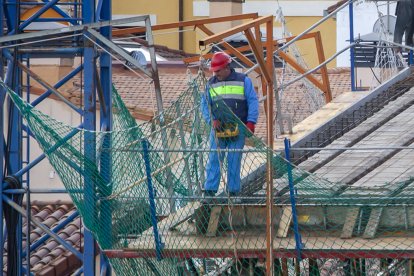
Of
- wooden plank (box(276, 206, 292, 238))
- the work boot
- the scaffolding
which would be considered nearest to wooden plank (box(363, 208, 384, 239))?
the scaffolding

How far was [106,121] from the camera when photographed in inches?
696

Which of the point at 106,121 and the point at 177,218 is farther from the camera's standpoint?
the point at 106,121

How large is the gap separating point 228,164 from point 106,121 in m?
2.35

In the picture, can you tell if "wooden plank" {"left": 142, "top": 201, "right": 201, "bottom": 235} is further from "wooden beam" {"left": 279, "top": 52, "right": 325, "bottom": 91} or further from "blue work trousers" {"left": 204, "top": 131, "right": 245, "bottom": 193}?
"wooden beam" {"left": 279, "top": 52, "right": 325, "bottom": 91}

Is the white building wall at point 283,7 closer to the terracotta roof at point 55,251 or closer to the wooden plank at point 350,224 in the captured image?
the terracotta roof at point 55,251

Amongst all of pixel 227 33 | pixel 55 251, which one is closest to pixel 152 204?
pixel 227 33

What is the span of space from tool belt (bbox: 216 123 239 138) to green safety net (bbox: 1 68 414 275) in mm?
94

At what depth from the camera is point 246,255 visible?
15766 millimetres

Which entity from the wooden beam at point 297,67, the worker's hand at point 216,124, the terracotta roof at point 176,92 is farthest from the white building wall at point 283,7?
the worker's hand at point 216,124

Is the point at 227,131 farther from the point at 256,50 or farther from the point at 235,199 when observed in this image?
the point at 256,50

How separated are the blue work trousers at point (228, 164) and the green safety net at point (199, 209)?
6cm

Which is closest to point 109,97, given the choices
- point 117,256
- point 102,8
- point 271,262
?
point 102,8

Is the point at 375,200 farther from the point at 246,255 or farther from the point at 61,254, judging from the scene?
the point at 61,254

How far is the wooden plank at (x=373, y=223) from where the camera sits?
15719 mm
